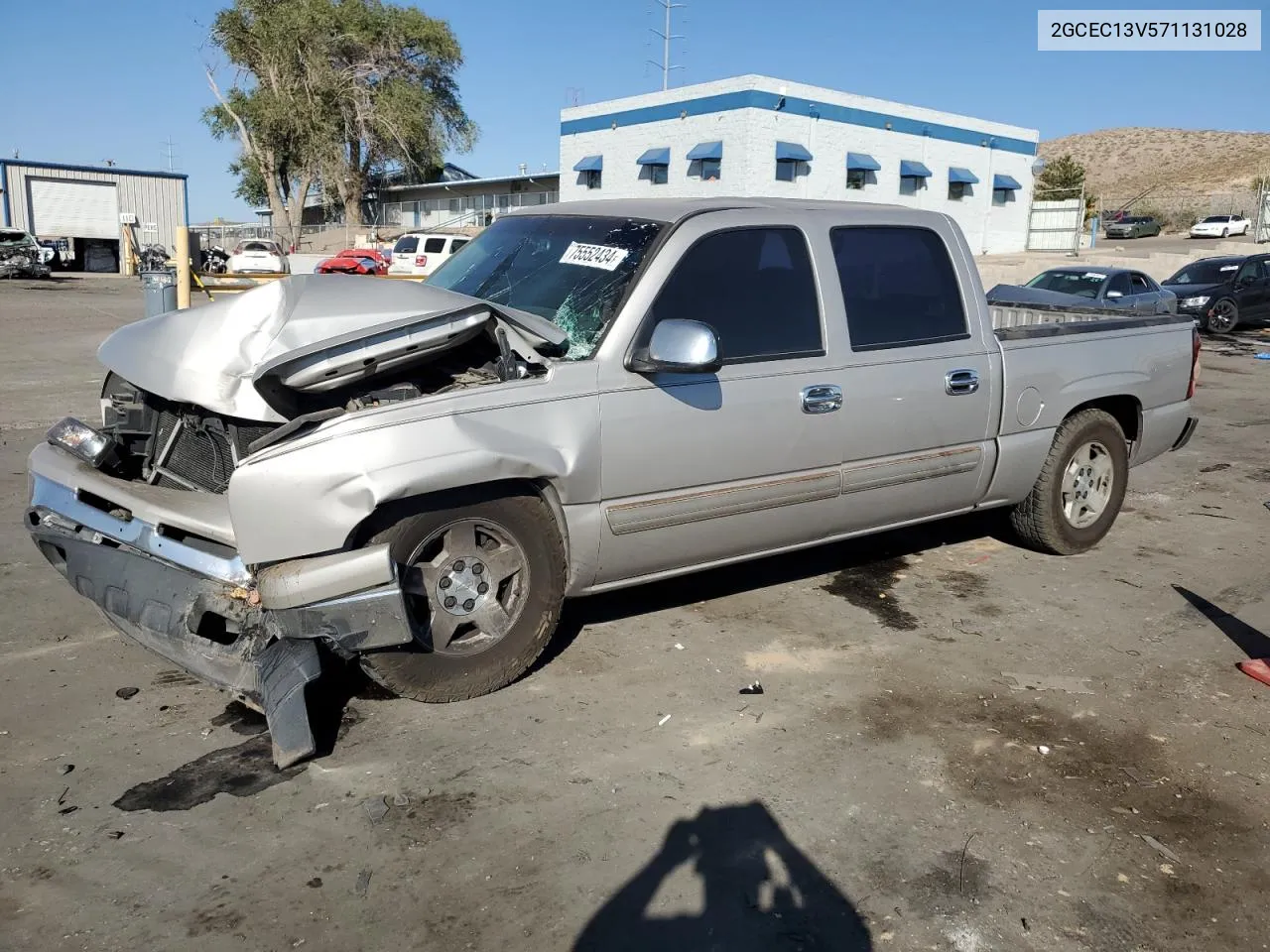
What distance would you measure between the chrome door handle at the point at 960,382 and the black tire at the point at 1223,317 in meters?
17.5

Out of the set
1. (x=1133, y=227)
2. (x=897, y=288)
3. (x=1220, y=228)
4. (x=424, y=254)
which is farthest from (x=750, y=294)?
(x=1133, y=227)

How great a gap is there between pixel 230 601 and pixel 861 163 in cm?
3353

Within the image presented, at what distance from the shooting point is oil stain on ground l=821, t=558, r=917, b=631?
4977mm

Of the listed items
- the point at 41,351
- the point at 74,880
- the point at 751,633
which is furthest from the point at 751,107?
the point at 74,880

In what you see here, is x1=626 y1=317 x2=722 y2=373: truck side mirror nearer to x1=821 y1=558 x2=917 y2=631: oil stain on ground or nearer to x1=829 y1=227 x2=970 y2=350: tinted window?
x1=829 y1=227 x2=970 y2=350: tinted window

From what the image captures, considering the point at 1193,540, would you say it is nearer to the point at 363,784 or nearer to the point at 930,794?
the point at 930,794

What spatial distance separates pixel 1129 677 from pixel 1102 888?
1.67 metres

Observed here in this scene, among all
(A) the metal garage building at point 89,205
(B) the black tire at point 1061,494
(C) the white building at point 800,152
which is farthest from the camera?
(A) the metal garage building at point 89,205

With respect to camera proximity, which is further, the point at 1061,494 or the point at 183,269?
the point at 183,269

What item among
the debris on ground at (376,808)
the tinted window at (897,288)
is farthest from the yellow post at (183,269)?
the debris on ground at (376,808)

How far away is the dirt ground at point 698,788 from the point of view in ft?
8.96

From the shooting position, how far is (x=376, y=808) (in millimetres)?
3199

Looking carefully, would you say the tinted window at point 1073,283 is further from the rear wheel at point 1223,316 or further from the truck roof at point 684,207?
the truck roof at point 684,207

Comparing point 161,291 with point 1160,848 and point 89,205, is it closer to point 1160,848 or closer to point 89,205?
point 1160,848
